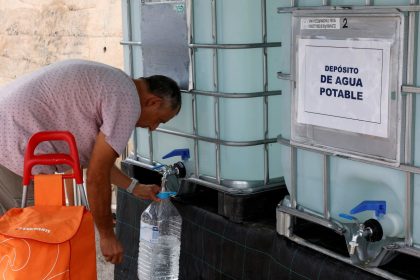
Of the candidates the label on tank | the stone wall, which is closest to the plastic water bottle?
the label on tank

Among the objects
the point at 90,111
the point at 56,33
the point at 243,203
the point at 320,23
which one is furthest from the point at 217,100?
the point at 56,33

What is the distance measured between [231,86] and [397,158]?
0.78 meters

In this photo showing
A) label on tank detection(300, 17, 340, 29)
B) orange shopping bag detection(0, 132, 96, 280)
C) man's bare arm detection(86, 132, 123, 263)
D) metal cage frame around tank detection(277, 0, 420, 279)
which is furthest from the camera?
A: man's bare arm detection(86, 132, 123, 263)

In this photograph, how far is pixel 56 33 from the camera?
4.67 metres

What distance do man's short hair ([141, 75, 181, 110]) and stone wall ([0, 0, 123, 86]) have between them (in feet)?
5.16

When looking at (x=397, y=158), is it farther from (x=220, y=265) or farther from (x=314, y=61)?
(x=220, y=265)

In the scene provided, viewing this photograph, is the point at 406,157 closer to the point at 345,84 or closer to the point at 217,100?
the point at 345,84

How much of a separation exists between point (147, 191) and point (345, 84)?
1121 mm

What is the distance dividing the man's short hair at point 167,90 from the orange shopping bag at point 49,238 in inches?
14.3

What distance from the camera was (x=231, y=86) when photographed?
7.84 ft

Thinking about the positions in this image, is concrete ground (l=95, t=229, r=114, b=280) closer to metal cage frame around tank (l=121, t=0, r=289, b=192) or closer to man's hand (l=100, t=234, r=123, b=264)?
man's hand (l=100, t=234, r=123, b=264)

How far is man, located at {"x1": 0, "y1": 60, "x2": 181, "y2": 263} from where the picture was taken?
8.27ft

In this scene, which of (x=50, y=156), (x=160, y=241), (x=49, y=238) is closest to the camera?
(x=49, y=238)

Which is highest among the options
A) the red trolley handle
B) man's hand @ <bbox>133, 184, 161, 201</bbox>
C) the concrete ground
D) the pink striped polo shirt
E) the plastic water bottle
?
the pink striped polo shirt
